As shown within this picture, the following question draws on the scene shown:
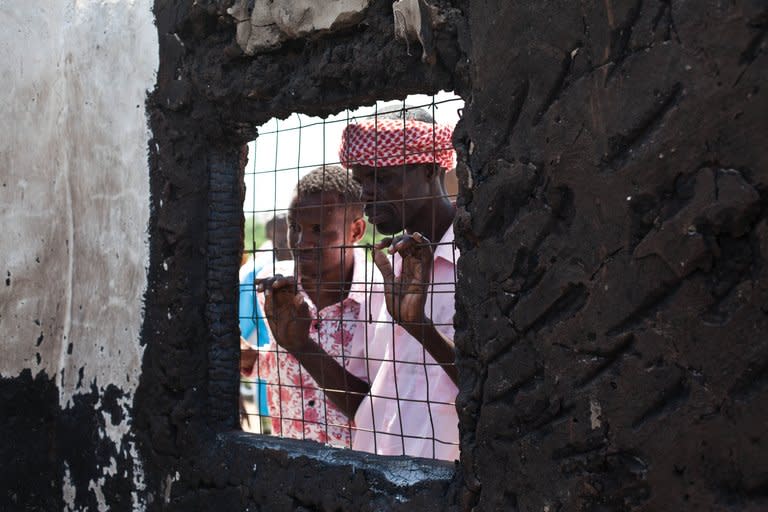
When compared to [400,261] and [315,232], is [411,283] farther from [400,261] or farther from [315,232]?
[315,232]

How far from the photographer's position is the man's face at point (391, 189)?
2.54 metres

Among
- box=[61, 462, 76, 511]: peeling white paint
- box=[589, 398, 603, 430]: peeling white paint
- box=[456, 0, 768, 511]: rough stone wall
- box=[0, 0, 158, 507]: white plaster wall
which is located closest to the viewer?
box=[456, 0, 768, 511]: rough stone wall

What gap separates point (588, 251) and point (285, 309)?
1.13 m

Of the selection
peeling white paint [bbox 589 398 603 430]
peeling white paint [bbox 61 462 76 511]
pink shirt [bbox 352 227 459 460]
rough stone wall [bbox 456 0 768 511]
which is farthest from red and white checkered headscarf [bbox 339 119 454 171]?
peeling white paint [bbox 61 462 76 511]

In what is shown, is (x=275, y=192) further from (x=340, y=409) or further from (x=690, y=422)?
(x=690, y=422)

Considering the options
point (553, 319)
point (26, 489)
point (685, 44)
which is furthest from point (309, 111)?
point (26, 489)

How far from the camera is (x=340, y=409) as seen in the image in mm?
Result: 2691

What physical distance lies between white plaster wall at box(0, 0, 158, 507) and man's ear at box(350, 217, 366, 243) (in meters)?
0.93

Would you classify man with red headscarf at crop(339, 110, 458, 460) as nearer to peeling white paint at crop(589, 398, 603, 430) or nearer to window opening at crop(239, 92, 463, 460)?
window opening at crop(239, 92, 463, 460)

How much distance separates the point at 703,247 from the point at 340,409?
1608mm

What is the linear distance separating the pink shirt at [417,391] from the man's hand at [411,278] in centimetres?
34

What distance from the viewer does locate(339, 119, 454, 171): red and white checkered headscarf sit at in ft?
8.18

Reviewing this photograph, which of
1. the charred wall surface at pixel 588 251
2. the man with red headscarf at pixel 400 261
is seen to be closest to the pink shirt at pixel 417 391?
the man with red headscarf at pixel 400 261

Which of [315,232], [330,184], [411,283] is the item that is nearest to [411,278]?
[411,283]
